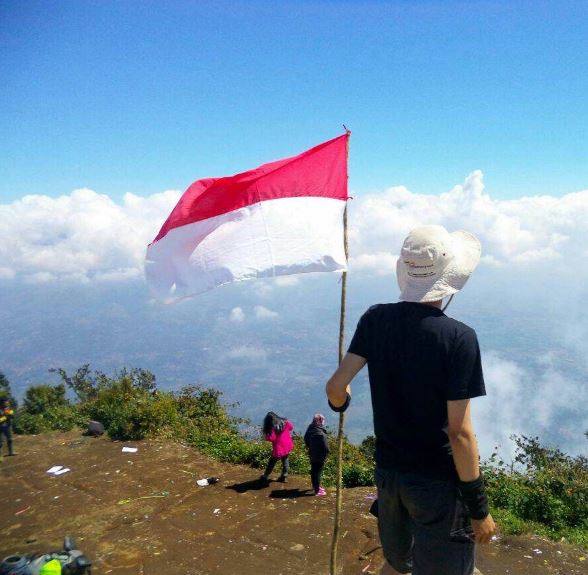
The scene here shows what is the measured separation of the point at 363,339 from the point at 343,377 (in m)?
0.27

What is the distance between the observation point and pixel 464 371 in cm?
218

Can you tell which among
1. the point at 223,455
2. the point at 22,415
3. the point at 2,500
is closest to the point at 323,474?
the point at 223,455

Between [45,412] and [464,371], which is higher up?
[464,371]

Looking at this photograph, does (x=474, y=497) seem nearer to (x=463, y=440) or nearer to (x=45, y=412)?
(x=463, y=440)

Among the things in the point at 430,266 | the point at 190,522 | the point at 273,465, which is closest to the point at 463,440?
the point at 430,266

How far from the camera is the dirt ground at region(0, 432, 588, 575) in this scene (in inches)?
225

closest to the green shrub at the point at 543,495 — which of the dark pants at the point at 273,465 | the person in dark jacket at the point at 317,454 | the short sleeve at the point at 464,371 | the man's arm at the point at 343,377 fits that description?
the person in dark jacket at the point at 317,454

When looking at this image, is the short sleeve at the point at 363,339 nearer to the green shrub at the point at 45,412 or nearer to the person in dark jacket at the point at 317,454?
the person in dark jacket at the point at 317,454

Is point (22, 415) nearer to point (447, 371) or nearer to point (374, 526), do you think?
point (374, 526)

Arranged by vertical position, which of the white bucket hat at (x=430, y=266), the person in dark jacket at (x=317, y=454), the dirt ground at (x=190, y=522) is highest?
the white bucket hat at (x=430, y=266)

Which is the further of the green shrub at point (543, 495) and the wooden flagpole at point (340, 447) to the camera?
the green shrub at point (543, 495)

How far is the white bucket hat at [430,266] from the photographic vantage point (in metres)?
2.44

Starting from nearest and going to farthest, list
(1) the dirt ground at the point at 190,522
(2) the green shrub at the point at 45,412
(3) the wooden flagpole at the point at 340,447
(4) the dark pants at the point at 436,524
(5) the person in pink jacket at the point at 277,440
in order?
(4) the dark pants at the point at 436,524 < (3) the wooden flagpole at the point at 340,447 < (1) the dirt ground at the point at 190,522 < (5) the person in pink jacket at the point at 277,440 < (2) the green shrub at the point at 45,412

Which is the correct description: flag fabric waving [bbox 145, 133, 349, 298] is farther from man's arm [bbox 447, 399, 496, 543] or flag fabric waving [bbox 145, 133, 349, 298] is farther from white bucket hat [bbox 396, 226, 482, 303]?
man's arm [bbox 447, 399, 496, 543]
